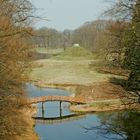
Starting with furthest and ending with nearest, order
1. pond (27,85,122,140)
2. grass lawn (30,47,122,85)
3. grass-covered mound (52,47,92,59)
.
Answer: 1. grass-covered mound (52,47,92,59)
2. grass lawn (30,47,122,85)
3. pond (27,85,122,140)

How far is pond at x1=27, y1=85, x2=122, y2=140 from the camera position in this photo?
2880 cm

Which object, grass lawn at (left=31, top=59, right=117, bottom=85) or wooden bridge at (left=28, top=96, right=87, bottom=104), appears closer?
wooden bridge at (left=28, top=96, right=87, bottom=104)

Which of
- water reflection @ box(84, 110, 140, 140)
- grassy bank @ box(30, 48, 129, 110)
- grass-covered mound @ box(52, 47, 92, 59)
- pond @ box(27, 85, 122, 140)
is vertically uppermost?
water reflection @ box(84, 110, 140, 140)

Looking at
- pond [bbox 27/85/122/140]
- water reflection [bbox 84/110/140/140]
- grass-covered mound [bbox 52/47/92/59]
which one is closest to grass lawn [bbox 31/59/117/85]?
pond [bbox 27/85/122/140]

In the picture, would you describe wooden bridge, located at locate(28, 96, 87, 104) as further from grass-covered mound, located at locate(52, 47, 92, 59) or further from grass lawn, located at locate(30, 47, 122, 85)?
grass-covered mound, located at locate(52, 47, 92, 59)

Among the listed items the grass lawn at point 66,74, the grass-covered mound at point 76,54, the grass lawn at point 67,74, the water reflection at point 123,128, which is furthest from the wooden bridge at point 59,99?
the grass-covered mound at point 76,54

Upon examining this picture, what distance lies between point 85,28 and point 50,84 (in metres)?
69.0

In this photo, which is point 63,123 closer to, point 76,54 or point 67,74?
point 67,74

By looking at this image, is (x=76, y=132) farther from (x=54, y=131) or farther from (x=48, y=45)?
(x=48, y=45)

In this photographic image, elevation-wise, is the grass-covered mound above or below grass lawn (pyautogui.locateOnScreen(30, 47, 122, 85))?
above

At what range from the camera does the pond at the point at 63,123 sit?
2880 centimetres

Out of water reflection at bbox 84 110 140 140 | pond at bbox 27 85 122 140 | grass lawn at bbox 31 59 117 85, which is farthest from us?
grass lawn at bbox 31 59 117 85

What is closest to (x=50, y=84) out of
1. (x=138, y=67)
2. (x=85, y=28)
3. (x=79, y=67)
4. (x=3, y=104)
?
(x=79, y=67)

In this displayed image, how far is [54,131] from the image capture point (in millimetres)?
31094
